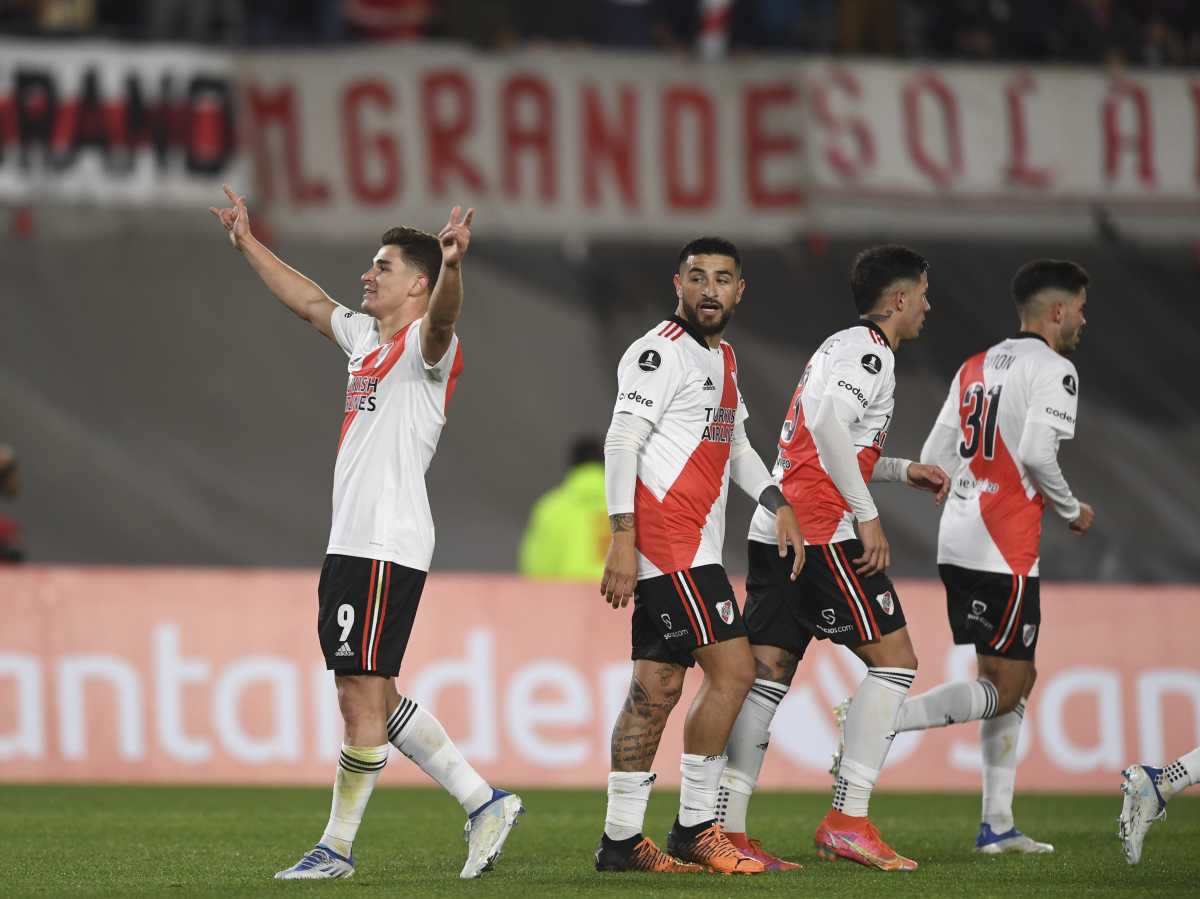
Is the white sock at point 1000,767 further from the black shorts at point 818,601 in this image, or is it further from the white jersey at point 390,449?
the white jersey at point 390,449

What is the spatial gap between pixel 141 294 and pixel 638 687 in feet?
27.1

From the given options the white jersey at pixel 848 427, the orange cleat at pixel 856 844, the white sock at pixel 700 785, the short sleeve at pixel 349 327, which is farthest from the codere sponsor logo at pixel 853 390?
the short sleeve at pixel 349 327

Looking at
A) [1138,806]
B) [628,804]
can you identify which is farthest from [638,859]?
[1138,806]

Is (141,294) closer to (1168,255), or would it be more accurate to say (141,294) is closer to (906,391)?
(906,391)

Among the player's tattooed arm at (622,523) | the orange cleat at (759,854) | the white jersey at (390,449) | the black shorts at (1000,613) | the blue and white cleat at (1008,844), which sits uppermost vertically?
the white jersey at (390,449)

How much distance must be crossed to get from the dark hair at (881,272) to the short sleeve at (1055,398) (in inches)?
26.2

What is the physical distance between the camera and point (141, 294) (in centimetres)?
1365

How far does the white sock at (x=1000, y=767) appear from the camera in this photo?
714cm

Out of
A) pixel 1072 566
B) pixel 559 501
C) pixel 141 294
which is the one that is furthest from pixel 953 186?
pixel 141 294

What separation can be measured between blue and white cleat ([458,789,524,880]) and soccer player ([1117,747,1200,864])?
2.09 m

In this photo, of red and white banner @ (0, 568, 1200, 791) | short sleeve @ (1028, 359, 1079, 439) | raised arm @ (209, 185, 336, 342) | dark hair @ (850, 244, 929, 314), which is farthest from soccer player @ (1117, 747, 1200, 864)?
red and white banner @ (0, 568, 1200, 791)

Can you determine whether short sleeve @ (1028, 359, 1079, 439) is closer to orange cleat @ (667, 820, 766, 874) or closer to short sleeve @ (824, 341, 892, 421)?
short sleeve @ (824, 341, 892, 421)

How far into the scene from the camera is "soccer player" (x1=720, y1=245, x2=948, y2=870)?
6.58m

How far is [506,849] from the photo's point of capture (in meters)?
7.11
